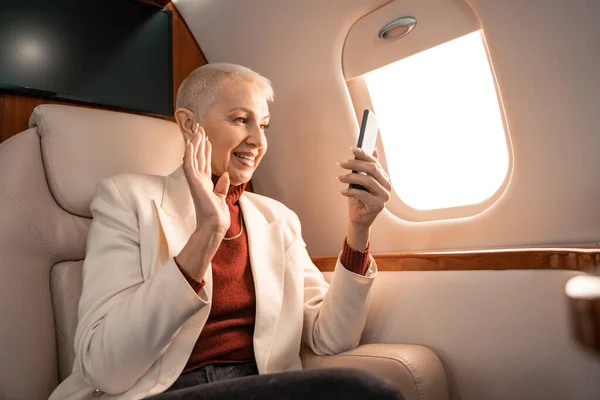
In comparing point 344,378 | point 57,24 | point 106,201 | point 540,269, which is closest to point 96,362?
point 106,201

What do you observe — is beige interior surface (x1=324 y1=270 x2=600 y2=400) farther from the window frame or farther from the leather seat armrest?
the window frame

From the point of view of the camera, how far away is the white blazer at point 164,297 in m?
0.90

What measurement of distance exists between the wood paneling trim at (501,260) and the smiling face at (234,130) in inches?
18.4

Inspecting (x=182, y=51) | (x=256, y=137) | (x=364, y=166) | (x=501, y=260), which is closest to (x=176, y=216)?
(x=256, y=137)

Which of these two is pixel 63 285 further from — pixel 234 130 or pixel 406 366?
pixel 406 366

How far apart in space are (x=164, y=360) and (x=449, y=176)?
3.65 ft

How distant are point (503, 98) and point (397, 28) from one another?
388mm

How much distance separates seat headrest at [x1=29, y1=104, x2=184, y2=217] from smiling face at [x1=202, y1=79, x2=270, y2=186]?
0.85 ft

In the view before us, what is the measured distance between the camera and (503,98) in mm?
1312

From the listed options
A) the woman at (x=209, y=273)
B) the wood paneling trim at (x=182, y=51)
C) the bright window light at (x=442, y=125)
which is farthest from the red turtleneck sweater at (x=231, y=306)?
the wood paneling trim at (x=182, y=51)

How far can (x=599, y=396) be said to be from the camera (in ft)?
3.04

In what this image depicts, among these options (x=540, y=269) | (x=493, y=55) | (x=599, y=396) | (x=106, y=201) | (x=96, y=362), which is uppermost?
(x=493, y=55)

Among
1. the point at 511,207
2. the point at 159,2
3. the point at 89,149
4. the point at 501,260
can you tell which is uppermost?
the point at 159,2

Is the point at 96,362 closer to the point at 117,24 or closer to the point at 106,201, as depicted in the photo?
the point at 106,201
